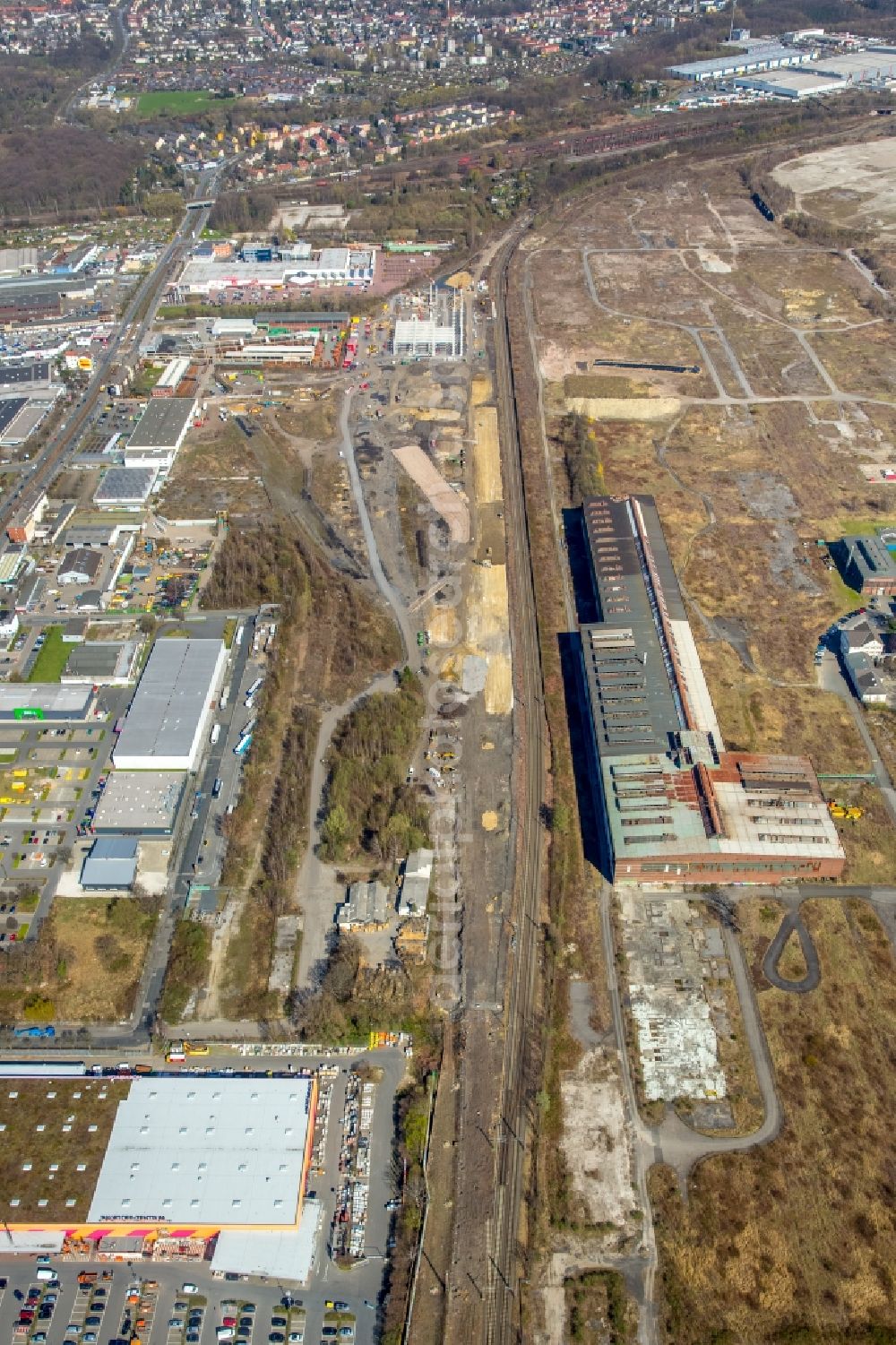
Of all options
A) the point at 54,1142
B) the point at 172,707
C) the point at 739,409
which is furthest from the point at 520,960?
the point at 739,409

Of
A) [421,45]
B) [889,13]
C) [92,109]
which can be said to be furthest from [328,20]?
[889,13]

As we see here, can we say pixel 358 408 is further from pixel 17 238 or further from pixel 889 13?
pixel 889 13

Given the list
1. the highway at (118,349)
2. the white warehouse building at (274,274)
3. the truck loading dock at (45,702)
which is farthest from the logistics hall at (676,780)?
the white warehouse building at (274,274)

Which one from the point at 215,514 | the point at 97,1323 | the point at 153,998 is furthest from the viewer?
the point at 215,514

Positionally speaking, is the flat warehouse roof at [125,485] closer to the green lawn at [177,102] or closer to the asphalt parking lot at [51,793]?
the asphalt parking lot at [51,793]

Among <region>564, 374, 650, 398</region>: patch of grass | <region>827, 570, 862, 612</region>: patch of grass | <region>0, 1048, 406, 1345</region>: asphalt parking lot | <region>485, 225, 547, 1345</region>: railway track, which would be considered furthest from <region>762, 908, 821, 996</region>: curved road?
<region>564, 374, 650, 398</region>: patch of grass

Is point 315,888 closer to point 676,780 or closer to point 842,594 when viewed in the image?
point 676,780
